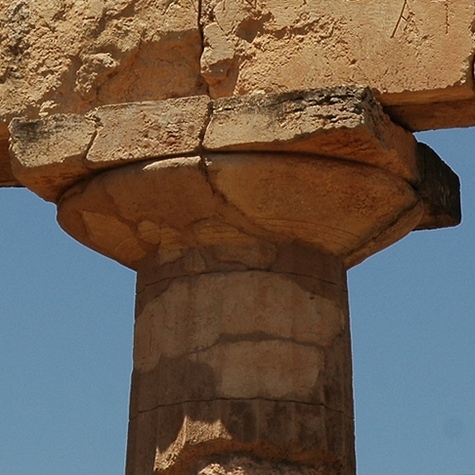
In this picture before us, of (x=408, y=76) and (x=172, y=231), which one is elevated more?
(x=408, y=76)

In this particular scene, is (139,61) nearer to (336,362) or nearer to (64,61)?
(64,61)

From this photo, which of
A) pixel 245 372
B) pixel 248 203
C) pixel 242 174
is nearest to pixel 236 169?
pixel 242 174

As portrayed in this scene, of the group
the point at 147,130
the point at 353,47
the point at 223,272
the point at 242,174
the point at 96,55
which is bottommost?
the point at 223,272

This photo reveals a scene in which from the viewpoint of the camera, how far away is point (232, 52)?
6.64 meters

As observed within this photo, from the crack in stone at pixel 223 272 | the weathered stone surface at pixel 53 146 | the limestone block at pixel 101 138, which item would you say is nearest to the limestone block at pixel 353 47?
the limestone block at pixel 101 138

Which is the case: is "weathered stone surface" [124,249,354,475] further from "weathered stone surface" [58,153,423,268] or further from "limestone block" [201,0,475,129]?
"limestone block" [201,0,475,129]

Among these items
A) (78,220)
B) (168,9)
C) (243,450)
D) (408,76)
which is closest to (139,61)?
(168,9)

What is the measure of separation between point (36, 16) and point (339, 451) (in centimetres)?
255

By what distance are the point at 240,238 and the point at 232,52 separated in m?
0.85

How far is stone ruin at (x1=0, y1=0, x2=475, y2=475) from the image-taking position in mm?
6355

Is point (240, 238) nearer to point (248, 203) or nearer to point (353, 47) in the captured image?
point (248, 203)

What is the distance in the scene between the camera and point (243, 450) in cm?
631

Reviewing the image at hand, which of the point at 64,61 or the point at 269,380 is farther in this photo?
the point at 64,61

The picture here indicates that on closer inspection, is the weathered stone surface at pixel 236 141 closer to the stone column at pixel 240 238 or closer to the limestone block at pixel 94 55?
the stone column at pixel 240 238
